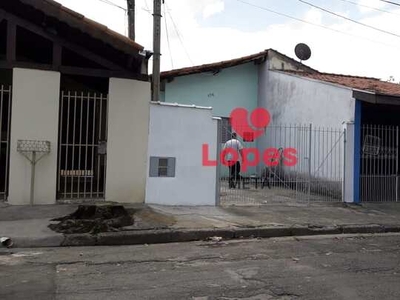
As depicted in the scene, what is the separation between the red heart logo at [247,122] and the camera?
17814mm

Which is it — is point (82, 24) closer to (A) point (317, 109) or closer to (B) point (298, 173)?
(A) point (317, 109)

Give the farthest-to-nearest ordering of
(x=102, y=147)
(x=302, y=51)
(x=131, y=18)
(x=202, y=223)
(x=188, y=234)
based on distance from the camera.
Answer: (x=302, y=51) → (x=131, y=18) → (x=102, y=147) → (x=202, y=223) → (x=188, y=234)

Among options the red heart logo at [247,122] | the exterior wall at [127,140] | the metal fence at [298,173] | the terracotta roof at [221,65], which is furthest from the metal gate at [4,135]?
the red heart logo at [247,122]

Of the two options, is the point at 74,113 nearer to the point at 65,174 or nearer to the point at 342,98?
the point at 65,174

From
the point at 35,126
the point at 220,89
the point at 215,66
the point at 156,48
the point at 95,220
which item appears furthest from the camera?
the point at 220,89

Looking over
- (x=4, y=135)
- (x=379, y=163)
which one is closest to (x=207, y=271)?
(x=4, y=135)

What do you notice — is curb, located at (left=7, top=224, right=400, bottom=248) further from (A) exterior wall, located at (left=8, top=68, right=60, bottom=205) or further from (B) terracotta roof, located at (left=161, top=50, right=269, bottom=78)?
(B) terracotta roof, located at (left=161, top=50, right=269, bottom=78)

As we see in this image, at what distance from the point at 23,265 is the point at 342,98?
964cm

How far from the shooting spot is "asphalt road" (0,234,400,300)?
5.21m

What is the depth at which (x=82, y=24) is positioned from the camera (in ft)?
31.9

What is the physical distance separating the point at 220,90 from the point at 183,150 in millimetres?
8061

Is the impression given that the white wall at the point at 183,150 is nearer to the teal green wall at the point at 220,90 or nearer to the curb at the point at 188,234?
the curb at the point at 188,234

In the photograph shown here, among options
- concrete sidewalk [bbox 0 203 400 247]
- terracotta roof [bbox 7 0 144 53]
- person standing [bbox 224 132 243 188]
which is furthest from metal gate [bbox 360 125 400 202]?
terracotta roof [bbox 7 0 144 53]

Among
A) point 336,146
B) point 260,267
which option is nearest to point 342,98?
point 336,146
